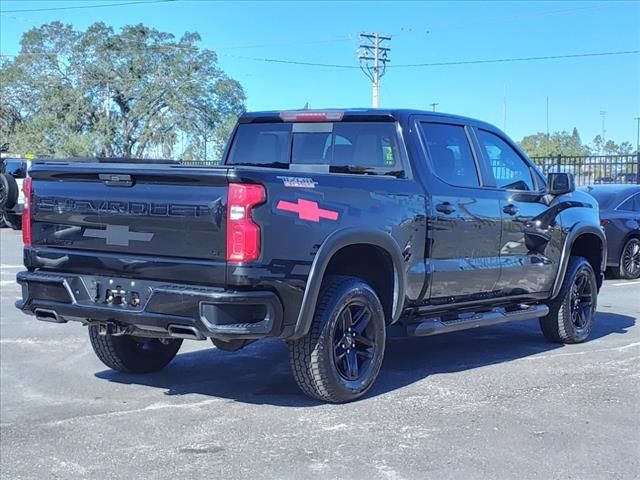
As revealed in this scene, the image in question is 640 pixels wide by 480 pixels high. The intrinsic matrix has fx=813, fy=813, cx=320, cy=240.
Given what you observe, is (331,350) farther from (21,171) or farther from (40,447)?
(21,171)

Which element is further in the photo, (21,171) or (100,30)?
(100,30)

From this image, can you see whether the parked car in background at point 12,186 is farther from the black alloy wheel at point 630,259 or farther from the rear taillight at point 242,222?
the rear taillight at point 242,222

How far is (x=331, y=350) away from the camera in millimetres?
5355

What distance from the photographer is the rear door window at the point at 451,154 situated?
21.2 feet

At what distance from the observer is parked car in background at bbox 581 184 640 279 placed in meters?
13.0

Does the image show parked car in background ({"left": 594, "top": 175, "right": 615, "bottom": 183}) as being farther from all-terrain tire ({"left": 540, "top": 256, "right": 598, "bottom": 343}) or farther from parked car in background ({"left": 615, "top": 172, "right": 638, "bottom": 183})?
all-terrain tire ({"left": 540, "top": 256, "right": 598, "bottom": 343})

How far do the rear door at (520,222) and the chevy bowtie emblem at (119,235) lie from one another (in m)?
3.20

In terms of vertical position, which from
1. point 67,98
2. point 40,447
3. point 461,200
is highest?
point 67,98

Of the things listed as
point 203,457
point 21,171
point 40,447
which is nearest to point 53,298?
point 40,447

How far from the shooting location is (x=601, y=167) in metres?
23.6

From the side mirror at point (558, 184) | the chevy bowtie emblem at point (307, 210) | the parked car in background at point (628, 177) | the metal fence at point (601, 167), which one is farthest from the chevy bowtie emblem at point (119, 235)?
the parked car in background at point (628, 177)

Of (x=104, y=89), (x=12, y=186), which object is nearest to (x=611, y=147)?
(x=104, y=89)

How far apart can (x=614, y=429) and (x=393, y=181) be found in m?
2.22

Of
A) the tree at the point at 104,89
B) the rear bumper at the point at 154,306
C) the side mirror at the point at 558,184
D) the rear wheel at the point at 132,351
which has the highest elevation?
the tree at the point at 104,89
